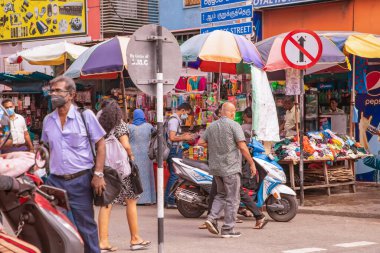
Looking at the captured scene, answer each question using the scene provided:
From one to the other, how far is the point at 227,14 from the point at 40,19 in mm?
10446

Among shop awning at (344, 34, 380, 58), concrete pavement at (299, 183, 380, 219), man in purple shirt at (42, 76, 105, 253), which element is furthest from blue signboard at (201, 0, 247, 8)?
man in purple shirt at (42, 76, 105, 253)

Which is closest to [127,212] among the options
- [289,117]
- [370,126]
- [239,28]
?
[239,28]

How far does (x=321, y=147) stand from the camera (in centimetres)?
1587

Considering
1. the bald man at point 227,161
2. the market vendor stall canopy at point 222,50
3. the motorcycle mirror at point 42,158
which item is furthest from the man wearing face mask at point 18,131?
the motorcycle mirror at point 42,158

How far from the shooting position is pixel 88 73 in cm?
1584

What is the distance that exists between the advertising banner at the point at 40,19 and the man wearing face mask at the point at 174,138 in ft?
32.1

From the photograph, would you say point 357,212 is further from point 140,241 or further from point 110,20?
point 110,20

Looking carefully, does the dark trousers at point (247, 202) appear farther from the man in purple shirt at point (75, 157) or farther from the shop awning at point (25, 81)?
the shop awning at point (25, 81)

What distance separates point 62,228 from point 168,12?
16.4m

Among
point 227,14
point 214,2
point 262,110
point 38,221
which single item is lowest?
point 38,221

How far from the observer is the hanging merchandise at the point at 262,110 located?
14984mm

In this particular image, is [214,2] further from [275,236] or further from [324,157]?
[275,236]

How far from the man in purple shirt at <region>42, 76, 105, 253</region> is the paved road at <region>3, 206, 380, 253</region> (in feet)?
9.15

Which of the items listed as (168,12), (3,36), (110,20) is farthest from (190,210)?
(3,36)
